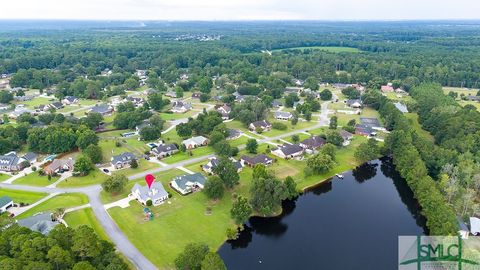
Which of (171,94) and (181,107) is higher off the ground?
(171,94)

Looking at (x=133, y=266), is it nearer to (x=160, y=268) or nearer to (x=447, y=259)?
(x=160, y=268)

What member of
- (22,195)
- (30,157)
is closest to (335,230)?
(22,195)

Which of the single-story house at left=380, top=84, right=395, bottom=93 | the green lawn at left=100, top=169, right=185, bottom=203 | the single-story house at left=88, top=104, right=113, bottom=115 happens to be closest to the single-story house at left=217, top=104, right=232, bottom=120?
the single-story house at left=88, top=104, right=113, bottom=115

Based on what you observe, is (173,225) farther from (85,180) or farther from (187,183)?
(85,180)

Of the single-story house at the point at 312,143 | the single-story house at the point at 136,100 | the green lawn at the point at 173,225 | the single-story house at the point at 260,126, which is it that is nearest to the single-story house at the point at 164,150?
the green lawn at the point at 173,225

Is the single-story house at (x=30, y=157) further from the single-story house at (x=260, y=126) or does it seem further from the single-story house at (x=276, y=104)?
the single-story house at (x=276, y=104)
